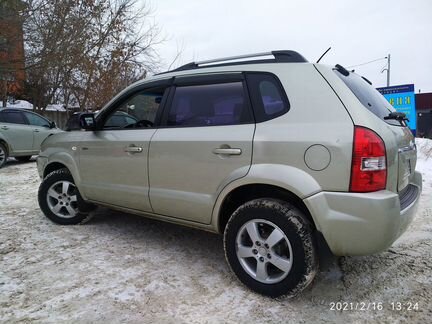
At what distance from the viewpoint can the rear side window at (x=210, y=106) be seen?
2854 millimetres

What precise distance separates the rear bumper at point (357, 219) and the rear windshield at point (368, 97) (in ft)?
2.17

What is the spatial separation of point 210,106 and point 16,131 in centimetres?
820

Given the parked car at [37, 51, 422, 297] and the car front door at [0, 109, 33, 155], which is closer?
the parked car at [37, 51, 422, 297]

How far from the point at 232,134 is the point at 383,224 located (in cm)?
124

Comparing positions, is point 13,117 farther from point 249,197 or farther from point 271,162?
point 271,162

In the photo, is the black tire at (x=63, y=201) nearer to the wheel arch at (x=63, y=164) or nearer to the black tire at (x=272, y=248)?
the wheel arch at (x=63, y=164)

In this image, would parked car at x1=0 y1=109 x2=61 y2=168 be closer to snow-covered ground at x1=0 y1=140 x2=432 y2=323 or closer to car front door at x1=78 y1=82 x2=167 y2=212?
snow-covered ground at x1=0 y1=140 x2=432 y2=323

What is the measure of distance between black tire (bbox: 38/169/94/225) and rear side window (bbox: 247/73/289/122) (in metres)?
2.57

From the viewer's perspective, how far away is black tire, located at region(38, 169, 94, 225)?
426 cm

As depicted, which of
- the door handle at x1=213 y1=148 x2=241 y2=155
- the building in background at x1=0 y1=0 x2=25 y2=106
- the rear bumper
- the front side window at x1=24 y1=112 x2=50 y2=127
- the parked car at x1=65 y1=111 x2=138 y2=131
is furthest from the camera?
the front side window at x1=24 y1=112 x2=50 y2=127

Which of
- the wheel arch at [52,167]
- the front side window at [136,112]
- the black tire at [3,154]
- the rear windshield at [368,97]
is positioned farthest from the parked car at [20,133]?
the rear windshield at [368,97]

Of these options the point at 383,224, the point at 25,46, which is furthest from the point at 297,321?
the point at 25,46

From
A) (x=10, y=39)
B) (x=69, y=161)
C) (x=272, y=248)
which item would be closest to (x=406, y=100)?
(x=272, y=248)

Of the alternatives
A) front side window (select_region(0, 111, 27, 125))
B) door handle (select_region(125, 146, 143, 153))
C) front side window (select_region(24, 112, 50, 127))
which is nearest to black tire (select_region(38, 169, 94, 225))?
door handle (select_region(125, 146, 143, 153))
